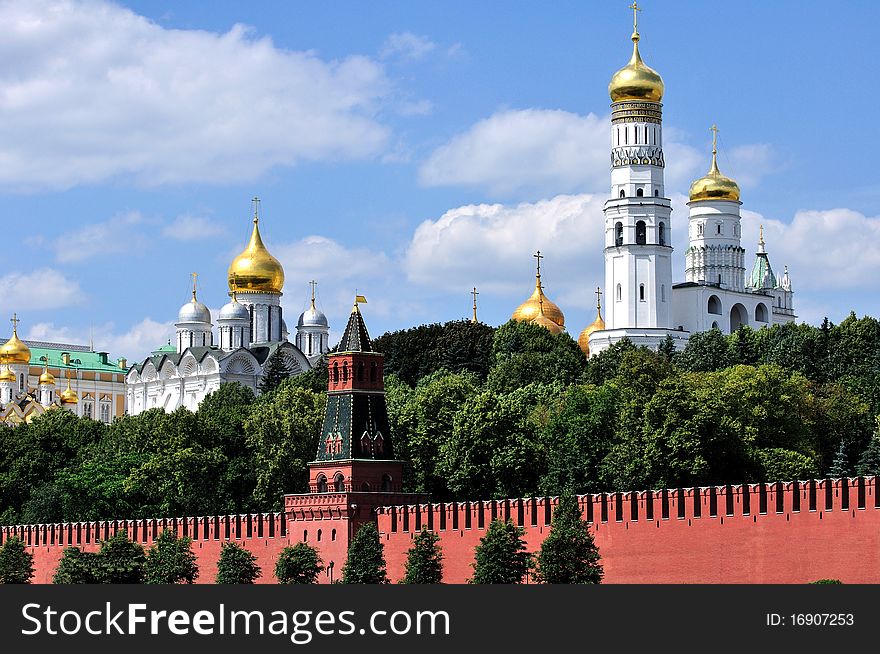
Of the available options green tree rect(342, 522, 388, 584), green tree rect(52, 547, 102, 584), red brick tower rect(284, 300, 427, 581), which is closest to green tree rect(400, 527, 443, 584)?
green tree rect(342, 522, 388, 584)

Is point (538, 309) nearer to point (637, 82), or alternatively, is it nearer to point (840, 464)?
point (637, 82)

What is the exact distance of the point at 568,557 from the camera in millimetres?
54531

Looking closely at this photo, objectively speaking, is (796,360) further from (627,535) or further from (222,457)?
(627,535)

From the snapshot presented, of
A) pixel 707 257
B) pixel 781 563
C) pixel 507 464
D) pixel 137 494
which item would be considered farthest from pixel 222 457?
pixel 707 257

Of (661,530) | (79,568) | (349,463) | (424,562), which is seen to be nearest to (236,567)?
(349,463)

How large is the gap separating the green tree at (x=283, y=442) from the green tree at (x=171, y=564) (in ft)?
23.4

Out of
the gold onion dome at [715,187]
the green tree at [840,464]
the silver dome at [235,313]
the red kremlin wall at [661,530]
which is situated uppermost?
the gold onion dome at [715,187]

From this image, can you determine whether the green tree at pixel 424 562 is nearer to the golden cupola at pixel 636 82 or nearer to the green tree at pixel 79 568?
the green tree at pixel 79 568

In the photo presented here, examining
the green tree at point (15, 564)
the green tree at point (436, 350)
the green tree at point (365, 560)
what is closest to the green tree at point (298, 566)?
the green tree at point (365, 560)

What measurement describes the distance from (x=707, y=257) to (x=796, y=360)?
125 feet

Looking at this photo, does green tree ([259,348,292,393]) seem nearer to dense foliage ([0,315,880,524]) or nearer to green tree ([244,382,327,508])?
dense foliage ([0,315,880,524])

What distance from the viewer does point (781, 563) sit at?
172 feet

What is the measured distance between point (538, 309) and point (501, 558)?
216 feet

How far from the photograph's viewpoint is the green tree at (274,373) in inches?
4264
